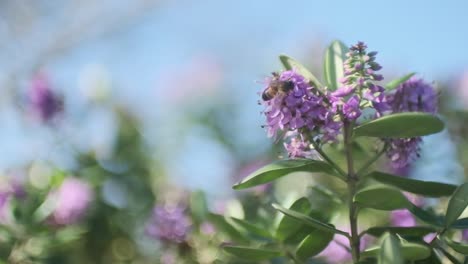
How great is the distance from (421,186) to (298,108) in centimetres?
16

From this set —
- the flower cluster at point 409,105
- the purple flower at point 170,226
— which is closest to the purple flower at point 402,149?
the flower cluster at point 409,105

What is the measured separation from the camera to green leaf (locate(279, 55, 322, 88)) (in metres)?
0.77

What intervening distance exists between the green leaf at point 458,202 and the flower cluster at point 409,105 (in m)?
0.13

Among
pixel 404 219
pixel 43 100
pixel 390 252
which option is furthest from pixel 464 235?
pixel 43 100

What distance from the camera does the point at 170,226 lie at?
4.36ft

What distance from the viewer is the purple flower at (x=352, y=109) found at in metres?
0.73

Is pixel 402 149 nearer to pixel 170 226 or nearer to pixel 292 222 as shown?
pixel 292 222

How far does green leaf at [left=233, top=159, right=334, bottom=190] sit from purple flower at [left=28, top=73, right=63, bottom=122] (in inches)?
45.4

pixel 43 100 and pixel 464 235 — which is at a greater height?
pixel 43 100

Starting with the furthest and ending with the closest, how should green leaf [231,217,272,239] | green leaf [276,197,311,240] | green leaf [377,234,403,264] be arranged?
green leaf [231,217,272,239]
green leaf [276,197,311,240]
green leaf [377,234,403,264]

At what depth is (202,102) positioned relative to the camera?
2.71m

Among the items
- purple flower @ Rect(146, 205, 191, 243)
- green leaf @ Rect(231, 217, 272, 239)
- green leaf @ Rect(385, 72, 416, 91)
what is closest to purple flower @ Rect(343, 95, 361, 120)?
green leaf @ Rect(385, 72, 416, 91)

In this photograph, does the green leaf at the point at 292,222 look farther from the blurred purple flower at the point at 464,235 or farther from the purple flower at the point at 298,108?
the blurred purple flower at the point at 464,235

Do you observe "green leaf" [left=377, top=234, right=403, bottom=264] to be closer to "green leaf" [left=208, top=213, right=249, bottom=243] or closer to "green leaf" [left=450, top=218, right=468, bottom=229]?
"green leaf" [left=450, top=218, right=468, bottom=229]
